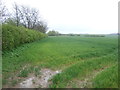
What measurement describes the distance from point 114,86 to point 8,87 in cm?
302

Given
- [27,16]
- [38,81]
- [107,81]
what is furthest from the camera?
[27,16]

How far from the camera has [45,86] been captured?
386cm

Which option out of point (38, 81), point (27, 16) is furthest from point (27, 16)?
point (38, 81)

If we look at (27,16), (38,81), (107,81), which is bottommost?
(38,81)

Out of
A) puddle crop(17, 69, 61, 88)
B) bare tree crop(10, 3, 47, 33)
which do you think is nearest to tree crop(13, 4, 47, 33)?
bare tree crop(10, 3, 47, 33)

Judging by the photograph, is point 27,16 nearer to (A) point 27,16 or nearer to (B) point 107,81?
(A) point 27,16

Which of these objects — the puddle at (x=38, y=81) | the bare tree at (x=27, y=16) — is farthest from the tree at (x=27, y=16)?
the puddle at (x=38, y=81)

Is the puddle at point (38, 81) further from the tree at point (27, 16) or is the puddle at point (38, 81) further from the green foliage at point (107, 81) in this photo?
the tree at point (27, 16)

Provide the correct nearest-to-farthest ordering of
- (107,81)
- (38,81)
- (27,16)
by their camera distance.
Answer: (107,81) < (38,81) < (27,16)

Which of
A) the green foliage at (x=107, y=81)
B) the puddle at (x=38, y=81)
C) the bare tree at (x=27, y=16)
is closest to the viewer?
the green foliage at (x=107, y=81)

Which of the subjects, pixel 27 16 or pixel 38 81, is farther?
pixel 27 16

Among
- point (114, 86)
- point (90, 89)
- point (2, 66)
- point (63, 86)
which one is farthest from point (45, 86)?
point (2, 66)

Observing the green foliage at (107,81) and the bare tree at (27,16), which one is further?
the bare tree at (27,16)

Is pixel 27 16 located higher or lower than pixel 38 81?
higher
